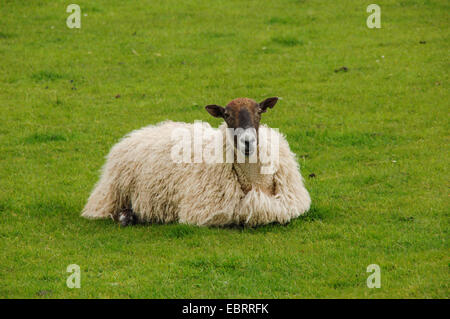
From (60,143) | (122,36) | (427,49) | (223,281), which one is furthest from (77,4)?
(223,281)

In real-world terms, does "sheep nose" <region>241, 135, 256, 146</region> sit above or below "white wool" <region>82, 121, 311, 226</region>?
above

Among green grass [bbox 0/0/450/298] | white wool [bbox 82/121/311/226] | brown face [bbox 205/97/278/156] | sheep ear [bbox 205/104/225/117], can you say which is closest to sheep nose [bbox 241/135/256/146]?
brown face [bbox 205/97/278/156]

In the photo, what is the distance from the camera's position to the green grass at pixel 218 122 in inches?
266

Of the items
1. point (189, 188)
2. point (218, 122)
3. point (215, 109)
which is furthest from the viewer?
point (218, 122)

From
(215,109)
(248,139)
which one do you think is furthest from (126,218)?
(248,139)

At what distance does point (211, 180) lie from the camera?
8.35 m

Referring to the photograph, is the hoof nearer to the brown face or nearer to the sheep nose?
the brown face

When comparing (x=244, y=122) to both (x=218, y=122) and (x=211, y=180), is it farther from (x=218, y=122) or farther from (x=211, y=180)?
(x=218, y=122)

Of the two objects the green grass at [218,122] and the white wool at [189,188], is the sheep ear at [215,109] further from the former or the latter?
the green grass at [218,122]

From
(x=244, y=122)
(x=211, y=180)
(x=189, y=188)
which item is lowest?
(x=189, y=188)

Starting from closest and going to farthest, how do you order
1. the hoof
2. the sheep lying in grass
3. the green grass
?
the green grass, the sheep lying in grass, the hoof

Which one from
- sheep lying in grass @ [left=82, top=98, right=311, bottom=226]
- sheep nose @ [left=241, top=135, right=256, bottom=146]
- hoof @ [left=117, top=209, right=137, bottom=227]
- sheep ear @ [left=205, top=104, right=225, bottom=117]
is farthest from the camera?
hoof @ [left=117, top=209, right=137, bottom=227]

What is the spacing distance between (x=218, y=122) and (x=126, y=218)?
411 centimetres

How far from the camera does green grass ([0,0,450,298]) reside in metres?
6.75
